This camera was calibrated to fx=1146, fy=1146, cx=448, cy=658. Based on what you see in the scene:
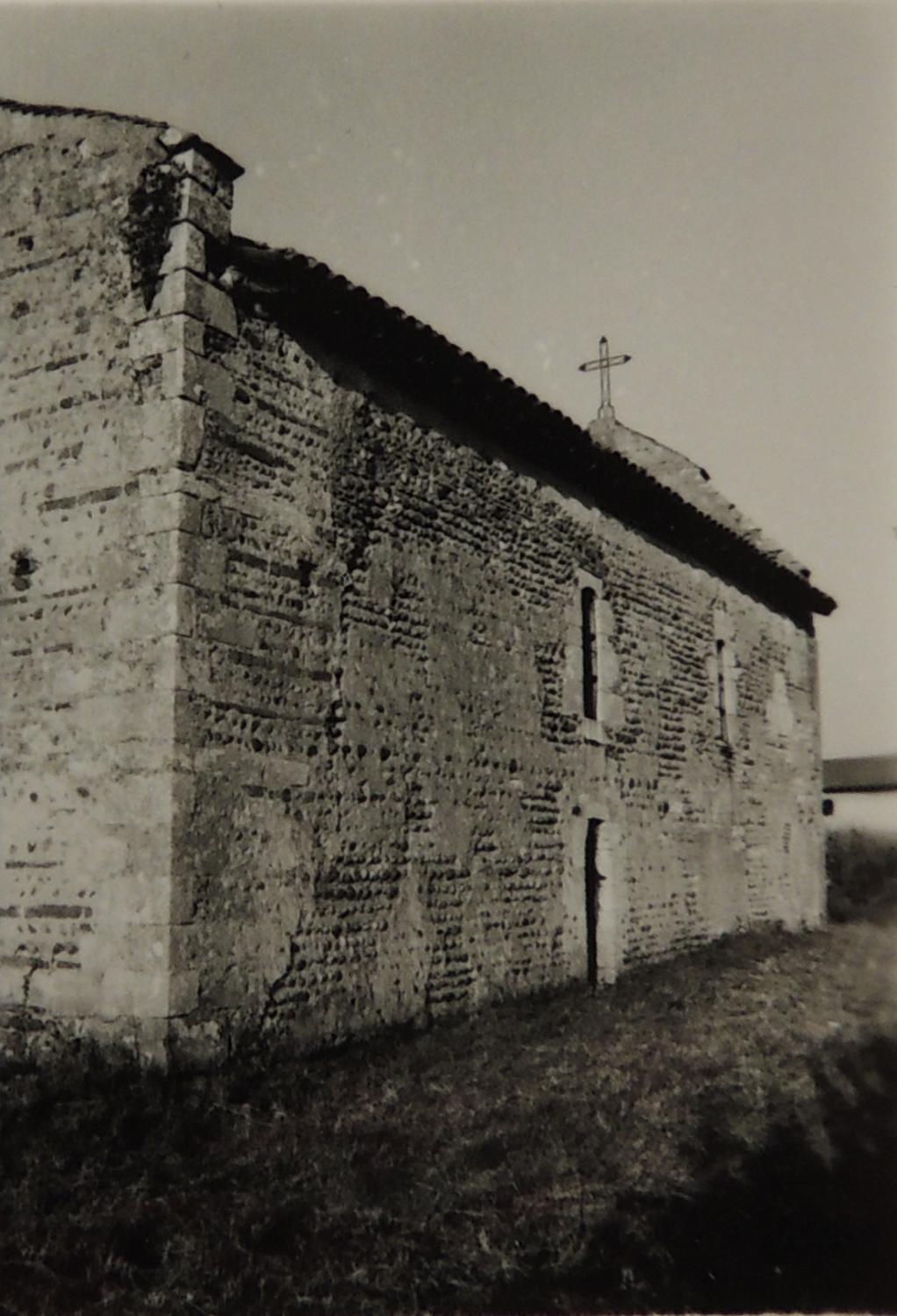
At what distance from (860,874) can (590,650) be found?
45.7ft

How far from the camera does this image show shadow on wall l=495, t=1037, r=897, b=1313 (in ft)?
14.3

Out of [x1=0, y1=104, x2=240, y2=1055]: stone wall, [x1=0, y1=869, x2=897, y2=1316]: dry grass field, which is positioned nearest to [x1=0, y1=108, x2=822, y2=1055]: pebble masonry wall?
[x1=0, y1=104, x2=240, y2=1055]: stone wall

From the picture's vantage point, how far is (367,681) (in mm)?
8203

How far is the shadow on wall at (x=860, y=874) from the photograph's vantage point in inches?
786

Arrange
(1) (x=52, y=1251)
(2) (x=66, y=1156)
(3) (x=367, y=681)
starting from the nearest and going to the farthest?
(1) (x=52, y=1251) < (2) (x=66, y=1156) < (3) (x=367, y=681)

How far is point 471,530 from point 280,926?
12.9 feet

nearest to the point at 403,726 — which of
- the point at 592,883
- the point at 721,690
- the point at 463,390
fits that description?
the point at 463,390

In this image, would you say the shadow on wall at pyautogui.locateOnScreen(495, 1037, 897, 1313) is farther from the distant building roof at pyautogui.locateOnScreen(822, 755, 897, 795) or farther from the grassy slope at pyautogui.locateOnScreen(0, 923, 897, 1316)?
the distant building roof at pyautogui.locateOnScreen(822, 755, 897, 795)

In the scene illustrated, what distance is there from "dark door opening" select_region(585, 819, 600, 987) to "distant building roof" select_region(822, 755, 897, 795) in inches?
707

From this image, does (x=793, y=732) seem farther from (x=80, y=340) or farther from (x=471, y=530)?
(x=80, y=340)

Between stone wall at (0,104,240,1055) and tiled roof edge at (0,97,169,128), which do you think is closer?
stone wall at (0,104,240,1055)

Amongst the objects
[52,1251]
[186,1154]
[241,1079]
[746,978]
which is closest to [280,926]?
[241,1079]

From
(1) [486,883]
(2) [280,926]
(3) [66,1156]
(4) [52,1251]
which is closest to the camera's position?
(4) [52,1251]

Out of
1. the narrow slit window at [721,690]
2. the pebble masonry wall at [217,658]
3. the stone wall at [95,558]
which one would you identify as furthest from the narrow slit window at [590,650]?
the stone wall at [95,558]
